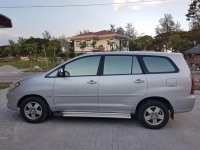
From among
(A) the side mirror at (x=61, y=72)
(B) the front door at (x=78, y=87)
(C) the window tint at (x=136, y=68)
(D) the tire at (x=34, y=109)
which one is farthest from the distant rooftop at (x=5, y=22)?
(C) the window tint at (x=136, y=68)

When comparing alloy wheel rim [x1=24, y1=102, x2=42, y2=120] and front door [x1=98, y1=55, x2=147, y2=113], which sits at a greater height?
front door [x1=98, y1=55, x2=147, y2=113]

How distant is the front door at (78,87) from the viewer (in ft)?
24.7

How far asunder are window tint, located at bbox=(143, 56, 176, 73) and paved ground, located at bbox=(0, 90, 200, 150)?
4.37 ft

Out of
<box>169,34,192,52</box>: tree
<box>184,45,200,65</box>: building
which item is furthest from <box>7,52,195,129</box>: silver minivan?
<box>169,34,192,52</box>: tree

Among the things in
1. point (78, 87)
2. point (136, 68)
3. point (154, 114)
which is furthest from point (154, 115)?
point (78, 87)

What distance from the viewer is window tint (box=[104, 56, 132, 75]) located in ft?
24.7

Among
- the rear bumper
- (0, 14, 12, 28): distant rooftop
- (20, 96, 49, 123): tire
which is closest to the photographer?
(0, 14, 12, 28): distant rooftop

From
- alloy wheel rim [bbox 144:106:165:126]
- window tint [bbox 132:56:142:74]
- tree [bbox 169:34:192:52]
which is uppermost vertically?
tree [bbox 169:34:192:52]

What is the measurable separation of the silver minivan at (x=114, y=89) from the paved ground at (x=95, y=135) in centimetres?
30

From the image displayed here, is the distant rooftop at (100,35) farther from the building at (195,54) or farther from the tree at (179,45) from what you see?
the building at (195,54)

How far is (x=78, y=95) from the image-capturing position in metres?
7.58

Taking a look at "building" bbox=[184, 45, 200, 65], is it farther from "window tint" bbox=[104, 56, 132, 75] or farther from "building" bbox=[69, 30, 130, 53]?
"window tint" bbox=[104, 56, 132, 75]

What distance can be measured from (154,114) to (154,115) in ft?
0.08

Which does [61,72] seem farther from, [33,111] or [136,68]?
[136,68]
